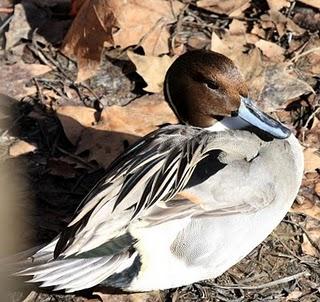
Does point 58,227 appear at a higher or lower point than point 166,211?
lower

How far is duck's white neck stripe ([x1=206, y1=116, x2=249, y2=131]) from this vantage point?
164 inches

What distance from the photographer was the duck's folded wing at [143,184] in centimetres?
367

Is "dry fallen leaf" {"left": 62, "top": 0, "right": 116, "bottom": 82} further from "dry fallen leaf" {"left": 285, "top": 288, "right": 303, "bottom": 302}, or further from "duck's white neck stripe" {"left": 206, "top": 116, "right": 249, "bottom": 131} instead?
"dry fallen leaf" {"left": 285, "top": 288, "right": 303, "bottom": 302}

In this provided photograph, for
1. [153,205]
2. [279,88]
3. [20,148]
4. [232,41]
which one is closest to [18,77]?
[20,148]

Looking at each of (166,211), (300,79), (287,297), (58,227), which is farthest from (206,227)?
(300,79)

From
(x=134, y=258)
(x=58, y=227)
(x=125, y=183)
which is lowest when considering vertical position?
(x=58, y=227)

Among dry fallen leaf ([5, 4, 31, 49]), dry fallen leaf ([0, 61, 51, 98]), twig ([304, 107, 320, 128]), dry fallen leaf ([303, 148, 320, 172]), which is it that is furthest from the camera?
dry fallen leaf ([5, 4, 31, 49])

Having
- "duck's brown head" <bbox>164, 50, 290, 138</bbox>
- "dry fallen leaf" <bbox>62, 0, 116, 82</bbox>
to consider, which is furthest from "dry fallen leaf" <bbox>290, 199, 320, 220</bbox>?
"dry fallen leaf" <bbox>62, 0, 116, 82</bbox>

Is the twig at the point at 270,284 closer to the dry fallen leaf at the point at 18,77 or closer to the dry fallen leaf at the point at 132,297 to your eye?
the dry fallen leaf at the point at 132,297

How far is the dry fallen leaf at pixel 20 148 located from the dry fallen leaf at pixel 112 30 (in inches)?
20.3

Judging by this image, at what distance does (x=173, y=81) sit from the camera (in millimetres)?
4156

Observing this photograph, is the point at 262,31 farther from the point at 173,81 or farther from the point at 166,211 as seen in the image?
the point at 166,211

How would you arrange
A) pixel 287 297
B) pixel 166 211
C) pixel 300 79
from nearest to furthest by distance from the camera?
pixel 166 211, pixel 287 297, pixel 300 79

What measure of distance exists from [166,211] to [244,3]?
2095 mm
